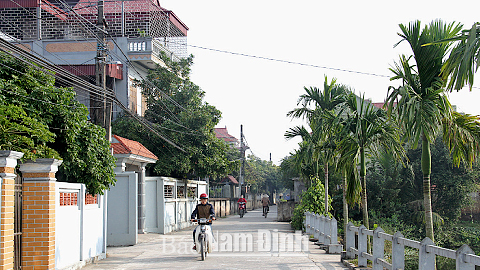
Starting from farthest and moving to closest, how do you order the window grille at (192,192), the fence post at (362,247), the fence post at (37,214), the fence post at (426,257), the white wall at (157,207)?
the window grille at (192,192), the white wall at (157,207), the fence post at (362,247), the fence post at (37,214), the fence post at (426,257)

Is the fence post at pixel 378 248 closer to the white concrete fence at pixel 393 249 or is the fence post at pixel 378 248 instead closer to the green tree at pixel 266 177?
the white concrete fence at pixel 393 249

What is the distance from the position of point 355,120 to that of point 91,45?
20.0 metres

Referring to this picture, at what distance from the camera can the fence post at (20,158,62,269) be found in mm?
8641

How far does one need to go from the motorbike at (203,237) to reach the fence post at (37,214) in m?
4.11

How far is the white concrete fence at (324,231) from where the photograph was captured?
44.6 ft

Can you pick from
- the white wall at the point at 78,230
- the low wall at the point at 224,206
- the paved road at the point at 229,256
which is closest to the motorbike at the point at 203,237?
the paved road at the point at 229,256

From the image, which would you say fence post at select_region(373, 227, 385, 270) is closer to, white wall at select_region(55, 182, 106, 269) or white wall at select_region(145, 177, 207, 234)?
white wall at select_region(55, 182, 106, 269)

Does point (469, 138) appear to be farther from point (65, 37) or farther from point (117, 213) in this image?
point (65, 37)

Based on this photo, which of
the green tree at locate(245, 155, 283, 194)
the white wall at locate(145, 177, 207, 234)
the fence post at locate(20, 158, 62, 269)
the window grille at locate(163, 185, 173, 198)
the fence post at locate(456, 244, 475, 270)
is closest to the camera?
the fence post at locate(456, 244, 475, 270)

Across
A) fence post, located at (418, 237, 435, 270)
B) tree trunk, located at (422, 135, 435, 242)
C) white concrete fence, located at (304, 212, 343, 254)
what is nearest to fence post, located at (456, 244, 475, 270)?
fence post, located at (418, 237, 435, 270)

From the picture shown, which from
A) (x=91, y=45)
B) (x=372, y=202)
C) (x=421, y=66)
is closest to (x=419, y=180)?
(x=372, y=202)

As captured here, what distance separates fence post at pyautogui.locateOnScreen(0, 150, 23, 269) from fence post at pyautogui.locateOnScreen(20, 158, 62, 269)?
995 millimetres

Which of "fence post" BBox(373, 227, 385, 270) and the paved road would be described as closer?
"fence post" BBox(373, 227, 385, 270)

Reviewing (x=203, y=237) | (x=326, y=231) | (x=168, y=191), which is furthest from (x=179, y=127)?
(x=203, y=237)
